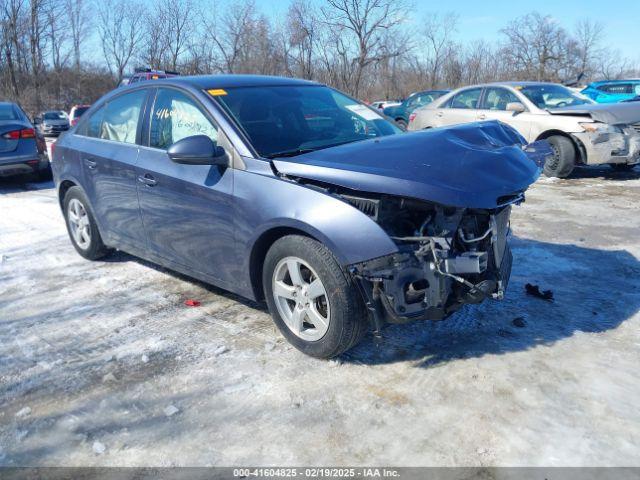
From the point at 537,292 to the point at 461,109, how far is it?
6957 millimetres

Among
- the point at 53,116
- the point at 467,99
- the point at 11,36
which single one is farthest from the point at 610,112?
the point at 11,36

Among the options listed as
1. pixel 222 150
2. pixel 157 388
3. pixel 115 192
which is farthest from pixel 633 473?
pixel 115 192

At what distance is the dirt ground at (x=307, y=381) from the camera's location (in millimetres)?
2498

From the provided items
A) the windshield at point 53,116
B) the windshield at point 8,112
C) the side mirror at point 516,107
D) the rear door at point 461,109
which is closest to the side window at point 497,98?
the rear door at point 461,109

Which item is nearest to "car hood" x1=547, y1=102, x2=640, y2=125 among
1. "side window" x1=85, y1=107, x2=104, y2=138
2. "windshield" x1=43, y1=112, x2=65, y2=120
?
"side window" x1=85, y1=107, x2=104, y2=138

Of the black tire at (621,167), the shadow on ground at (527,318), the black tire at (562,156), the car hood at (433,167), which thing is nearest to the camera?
the car hood at (433,167)

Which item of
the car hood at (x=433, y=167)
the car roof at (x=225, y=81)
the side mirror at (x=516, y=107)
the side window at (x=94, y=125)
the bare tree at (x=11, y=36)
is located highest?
the bare tree at (x=11, y=36)

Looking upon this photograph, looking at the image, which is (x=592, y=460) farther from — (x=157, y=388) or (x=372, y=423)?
(x=157, y=388)

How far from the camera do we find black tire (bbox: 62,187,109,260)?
16.6 ft

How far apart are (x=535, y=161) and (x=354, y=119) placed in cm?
139

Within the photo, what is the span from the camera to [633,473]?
2264 millimetres

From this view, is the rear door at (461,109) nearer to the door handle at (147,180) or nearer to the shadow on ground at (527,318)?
the shadow on ground at (527,318)

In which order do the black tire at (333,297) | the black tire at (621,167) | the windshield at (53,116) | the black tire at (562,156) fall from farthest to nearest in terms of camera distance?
the windshield at (53,116) < the black tire at (621,167) < the black tire at (562,156) < the black tire at (333,297)

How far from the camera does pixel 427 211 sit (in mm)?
3012
